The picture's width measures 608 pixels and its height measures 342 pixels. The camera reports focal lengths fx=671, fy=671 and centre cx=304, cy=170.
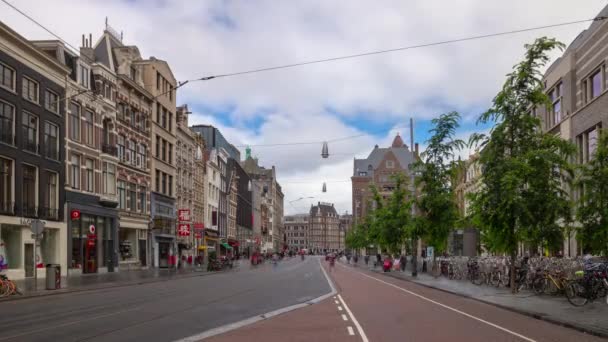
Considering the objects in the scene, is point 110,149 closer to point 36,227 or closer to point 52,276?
point 36,227

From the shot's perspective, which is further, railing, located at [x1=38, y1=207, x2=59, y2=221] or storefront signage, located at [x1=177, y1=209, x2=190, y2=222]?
storefront signage, located at [x1=177, y1=209, x2=190, y2=222]

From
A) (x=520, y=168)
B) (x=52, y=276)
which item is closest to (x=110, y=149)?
(x=52, y=276)

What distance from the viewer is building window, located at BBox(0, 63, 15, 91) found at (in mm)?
36500

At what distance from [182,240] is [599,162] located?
57349 millimetres

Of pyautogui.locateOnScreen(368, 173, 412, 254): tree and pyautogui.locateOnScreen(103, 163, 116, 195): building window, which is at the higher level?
pyautogui.locateOnScreen(103, 163, 116, 195): building window

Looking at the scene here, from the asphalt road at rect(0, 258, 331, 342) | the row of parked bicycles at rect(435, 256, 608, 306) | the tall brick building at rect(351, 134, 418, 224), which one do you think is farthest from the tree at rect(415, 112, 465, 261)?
the tall brick building at rect(351, 134, 418, 224)

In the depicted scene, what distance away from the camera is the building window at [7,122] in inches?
1437

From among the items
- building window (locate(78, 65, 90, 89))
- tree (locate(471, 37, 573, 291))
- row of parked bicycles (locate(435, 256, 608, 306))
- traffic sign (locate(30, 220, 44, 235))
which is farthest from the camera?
building window (locate(78, 65, 90, 89))

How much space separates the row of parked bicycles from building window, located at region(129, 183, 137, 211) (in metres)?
29.9

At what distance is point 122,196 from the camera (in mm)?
54906

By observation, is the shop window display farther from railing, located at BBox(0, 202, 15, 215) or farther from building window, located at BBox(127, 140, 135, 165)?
building window, located at BBox(127, 140, 135, 165)

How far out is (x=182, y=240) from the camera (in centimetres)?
7250

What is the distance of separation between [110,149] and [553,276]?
36.1m

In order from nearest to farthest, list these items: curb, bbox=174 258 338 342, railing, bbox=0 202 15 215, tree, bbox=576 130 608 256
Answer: curb, bbox=174 258 338 342, tree, bbox=576 130 608 256, railing, bbox=0 202 15 215
